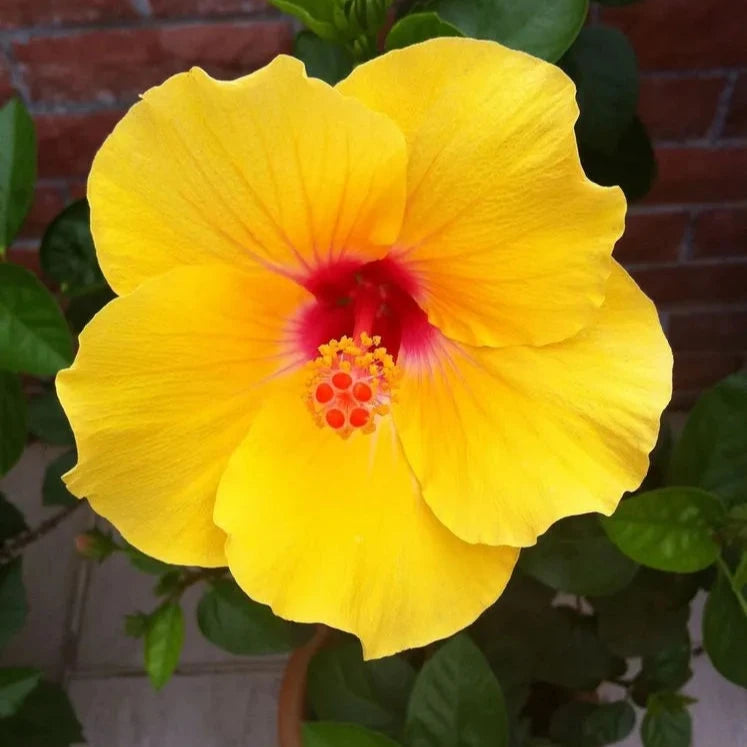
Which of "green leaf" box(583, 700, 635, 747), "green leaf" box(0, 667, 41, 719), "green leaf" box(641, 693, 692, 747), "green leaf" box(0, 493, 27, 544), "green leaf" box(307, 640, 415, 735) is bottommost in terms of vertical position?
"green leaf" box(0, 493, 27, 544)

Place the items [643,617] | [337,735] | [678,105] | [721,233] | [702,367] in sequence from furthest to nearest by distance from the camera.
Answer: [702,367], [721,233], [678,105], [643,617], [337,735]

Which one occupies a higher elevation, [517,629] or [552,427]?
[552,427]

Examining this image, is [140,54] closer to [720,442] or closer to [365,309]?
[365,309]

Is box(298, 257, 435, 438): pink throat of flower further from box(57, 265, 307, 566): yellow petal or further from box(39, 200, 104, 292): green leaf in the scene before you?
box(39, 200, 104, 292): green leaf

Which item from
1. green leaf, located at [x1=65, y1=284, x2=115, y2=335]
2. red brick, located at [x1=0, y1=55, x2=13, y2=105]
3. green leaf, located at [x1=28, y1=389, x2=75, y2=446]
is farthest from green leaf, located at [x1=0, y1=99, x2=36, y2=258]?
red brick, located at [x1=0, y1=55, x2=13, y2=105]

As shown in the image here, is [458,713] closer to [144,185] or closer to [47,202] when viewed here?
[144,185]

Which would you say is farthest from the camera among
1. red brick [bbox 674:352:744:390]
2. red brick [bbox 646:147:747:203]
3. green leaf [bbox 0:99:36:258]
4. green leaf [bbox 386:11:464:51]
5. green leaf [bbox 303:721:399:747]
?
red brick [bbox 674:352:744:390]

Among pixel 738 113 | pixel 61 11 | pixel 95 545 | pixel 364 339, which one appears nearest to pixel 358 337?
pixel 364 339
